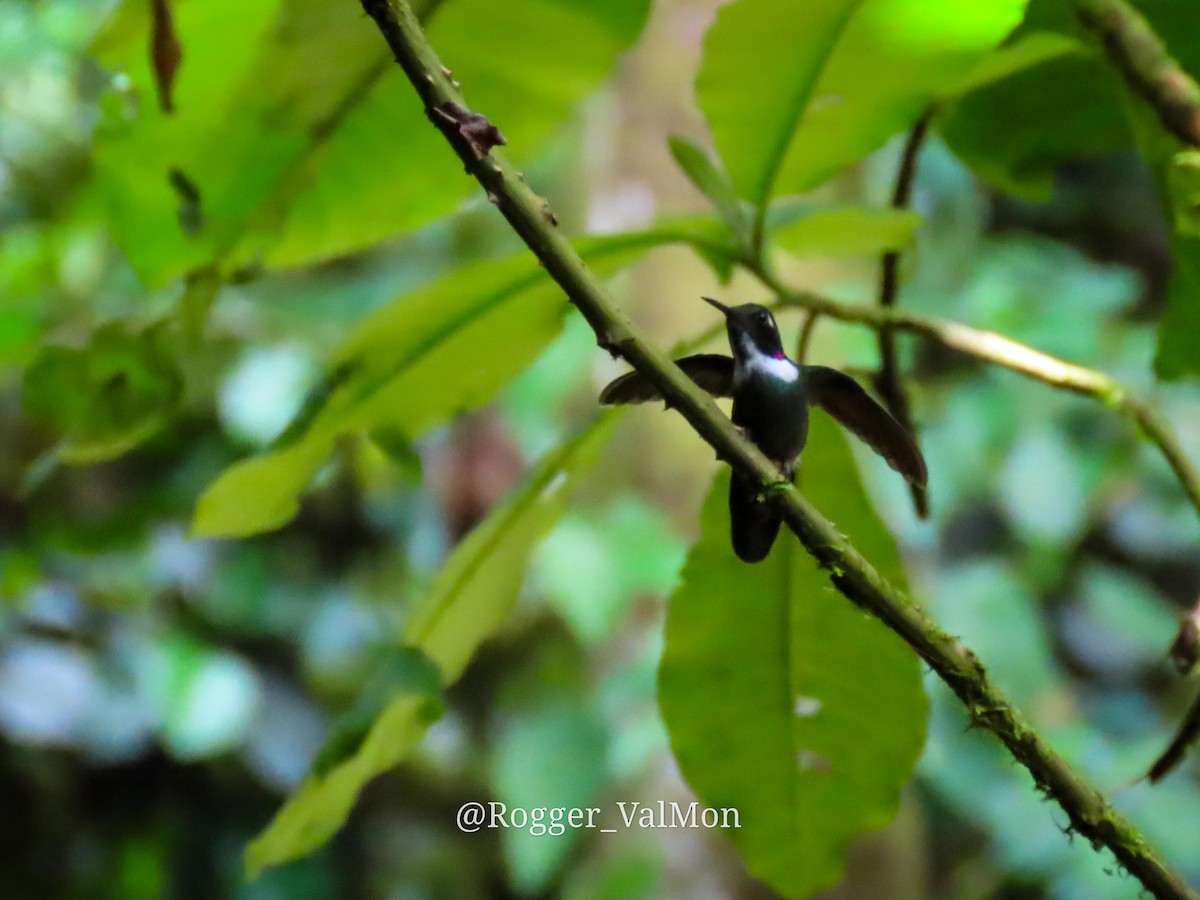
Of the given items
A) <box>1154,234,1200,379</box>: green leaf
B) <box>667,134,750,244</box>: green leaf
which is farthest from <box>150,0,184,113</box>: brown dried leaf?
<box>1154,234,1200,379</box>: green leaf

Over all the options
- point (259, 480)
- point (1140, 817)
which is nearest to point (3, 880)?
point (259, 480)

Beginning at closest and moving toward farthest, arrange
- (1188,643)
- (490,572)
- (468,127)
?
(468,127) → (1188,643) → (490,572)

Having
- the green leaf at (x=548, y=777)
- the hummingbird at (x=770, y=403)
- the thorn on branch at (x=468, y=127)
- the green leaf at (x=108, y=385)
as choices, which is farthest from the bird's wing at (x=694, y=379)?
the green leaf at (x=548, y=777)

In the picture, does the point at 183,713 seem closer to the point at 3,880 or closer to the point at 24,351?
the point at 3,880

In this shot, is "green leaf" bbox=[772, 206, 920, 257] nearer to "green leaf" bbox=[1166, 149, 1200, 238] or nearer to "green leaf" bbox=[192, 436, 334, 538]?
"green leaf" bbox=[1166, 149, 1200, 238]

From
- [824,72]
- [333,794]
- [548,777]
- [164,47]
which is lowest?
[548,777]

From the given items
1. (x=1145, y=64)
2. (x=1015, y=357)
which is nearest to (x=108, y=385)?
(x=1015, y=357)

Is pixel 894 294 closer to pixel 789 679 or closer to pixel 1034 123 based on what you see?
pixel 1034 123
